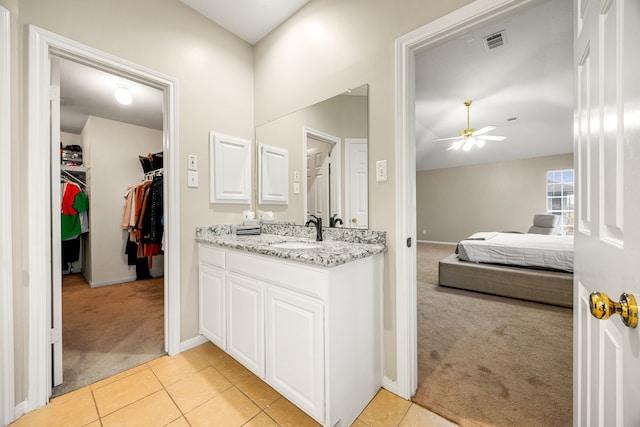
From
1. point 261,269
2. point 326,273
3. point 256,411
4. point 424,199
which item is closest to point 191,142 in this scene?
point 261,269

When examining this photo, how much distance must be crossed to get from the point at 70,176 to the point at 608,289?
543cm

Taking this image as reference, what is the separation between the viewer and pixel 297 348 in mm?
1232

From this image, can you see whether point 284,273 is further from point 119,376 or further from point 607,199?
point 119,376

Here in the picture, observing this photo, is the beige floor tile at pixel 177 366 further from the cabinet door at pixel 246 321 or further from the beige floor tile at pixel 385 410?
the beige floor tile at pixel 385 410

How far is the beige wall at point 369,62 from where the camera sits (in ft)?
4.88

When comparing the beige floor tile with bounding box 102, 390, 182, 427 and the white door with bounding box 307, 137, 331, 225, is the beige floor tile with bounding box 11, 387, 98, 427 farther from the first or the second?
the white door with bounding box 307, 137, 331, 225

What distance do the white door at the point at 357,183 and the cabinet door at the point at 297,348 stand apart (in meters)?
0.69

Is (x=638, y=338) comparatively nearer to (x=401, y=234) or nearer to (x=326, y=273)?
(x=326, y=273)

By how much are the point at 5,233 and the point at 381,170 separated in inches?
79.0

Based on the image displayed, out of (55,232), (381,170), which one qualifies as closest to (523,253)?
(381,170)

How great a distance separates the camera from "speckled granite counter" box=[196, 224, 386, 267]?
46.8 inches

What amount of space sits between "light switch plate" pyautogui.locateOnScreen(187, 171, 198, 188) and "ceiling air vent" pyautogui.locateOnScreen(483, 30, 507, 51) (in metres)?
3.09

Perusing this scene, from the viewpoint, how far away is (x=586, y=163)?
0.76 meters

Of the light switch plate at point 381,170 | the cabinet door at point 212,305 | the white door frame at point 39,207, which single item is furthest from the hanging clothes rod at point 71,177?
the light switch plate at point 381,170
